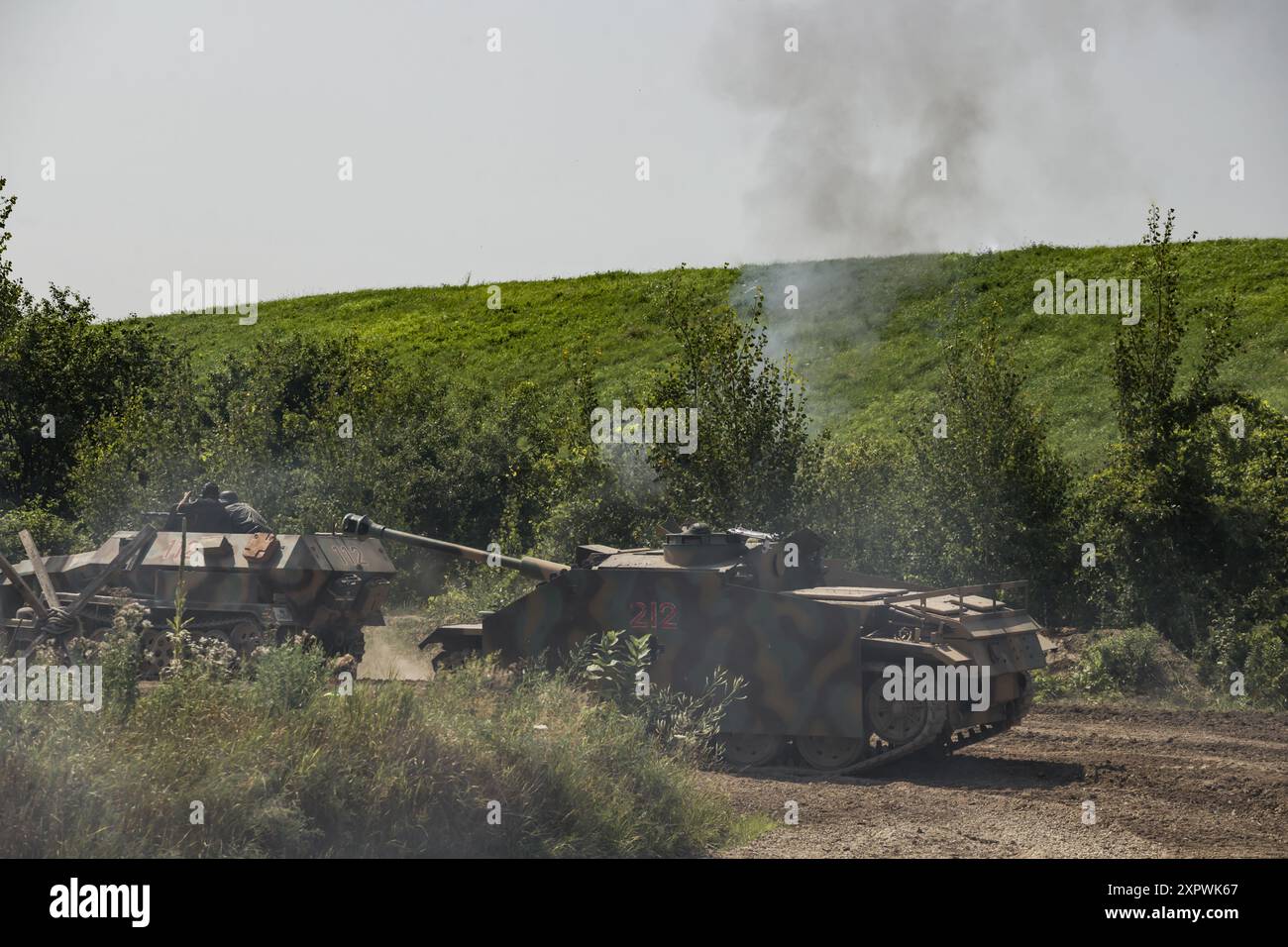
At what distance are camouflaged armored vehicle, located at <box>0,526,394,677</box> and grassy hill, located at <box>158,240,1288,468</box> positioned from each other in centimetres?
2124

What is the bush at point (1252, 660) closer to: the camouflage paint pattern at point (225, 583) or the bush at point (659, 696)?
the bush at point (659, 696)

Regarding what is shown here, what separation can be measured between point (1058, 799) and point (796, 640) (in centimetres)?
282

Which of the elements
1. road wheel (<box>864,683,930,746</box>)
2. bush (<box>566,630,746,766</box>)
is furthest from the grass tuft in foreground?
road wheel (<box>864,683,930,746</box>)

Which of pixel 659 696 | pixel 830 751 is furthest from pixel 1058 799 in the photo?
pixel 659 696

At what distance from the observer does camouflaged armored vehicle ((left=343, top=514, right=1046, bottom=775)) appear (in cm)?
1296

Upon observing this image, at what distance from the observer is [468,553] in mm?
15953

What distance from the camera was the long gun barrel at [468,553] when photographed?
49.4ft

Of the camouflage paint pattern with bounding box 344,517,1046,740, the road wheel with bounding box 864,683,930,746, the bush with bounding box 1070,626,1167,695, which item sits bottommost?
the bush with bounding box 1070,626,1167,695

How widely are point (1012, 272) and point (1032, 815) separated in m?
44.4

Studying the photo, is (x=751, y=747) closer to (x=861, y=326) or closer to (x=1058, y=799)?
(x=1058, y=799)

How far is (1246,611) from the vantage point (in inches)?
759

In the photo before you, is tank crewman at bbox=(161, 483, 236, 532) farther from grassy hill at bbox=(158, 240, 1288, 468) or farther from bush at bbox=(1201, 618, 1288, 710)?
grassy hill at bbox=(158, 240, 1288, 468)
